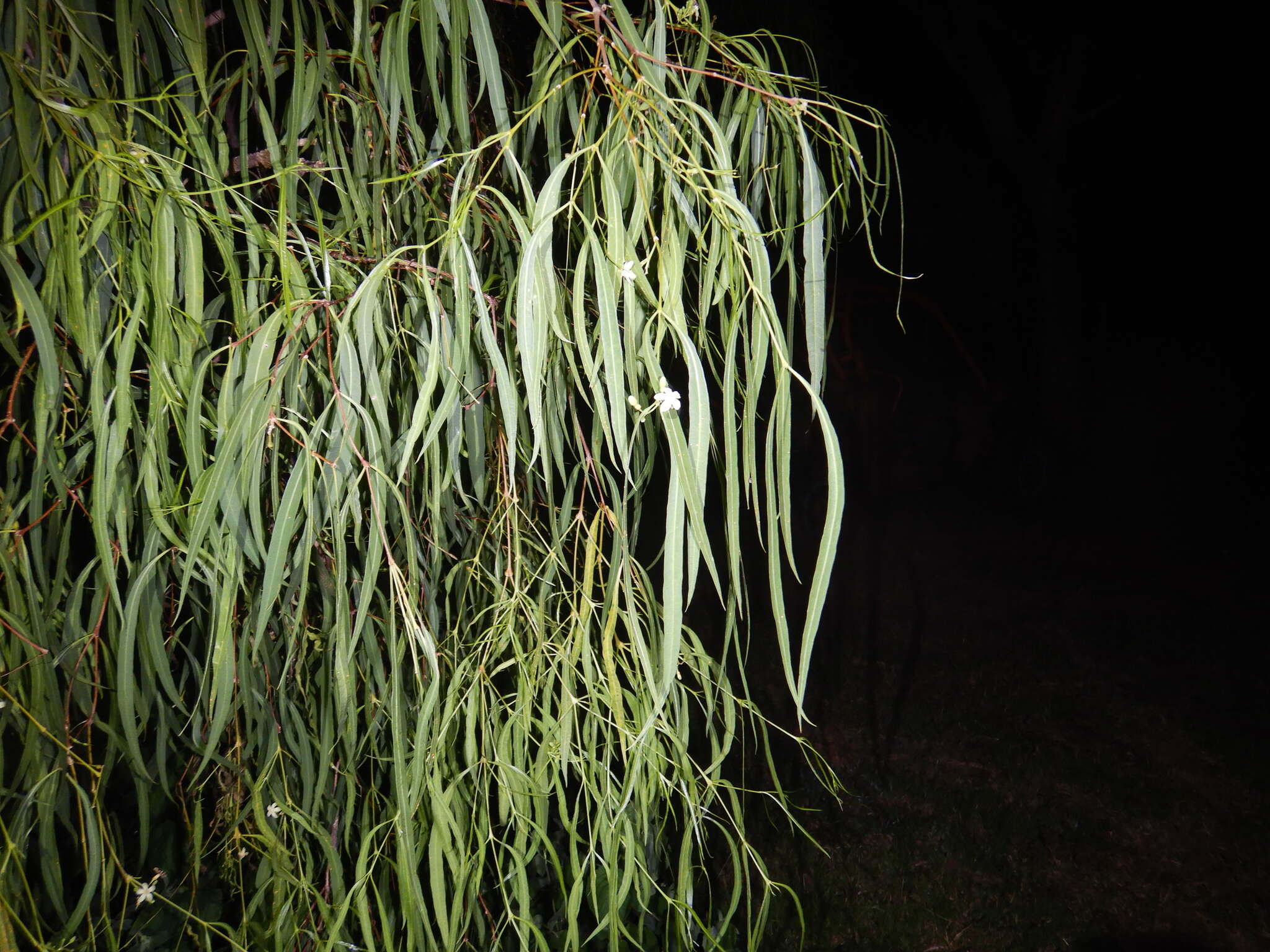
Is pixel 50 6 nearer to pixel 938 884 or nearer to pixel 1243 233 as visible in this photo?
pixel 938 884

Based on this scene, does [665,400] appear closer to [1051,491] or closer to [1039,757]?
[1039,757]

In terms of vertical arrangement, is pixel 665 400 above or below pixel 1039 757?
above

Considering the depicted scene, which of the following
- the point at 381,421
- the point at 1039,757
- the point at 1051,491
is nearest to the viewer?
the point at 381,421

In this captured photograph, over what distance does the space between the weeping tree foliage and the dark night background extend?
4.01 feet

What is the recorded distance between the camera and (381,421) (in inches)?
21.7

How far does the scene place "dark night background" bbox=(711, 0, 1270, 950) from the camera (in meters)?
1.84

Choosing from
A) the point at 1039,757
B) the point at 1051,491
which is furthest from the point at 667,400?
the point at 1051,491

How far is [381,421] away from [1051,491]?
441 cm

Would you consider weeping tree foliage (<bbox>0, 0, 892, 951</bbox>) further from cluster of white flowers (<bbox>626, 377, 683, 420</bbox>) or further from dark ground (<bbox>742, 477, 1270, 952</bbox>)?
dark ground (<bbox>742, 477, 1270, 952</bbox>)

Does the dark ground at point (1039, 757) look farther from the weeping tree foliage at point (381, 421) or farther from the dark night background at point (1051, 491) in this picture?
the weeping tree foliage at point (381, 421)

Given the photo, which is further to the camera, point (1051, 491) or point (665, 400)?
point (1051, 491)

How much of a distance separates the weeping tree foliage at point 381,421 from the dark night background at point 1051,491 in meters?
1.22

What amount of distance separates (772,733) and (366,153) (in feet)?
6.25

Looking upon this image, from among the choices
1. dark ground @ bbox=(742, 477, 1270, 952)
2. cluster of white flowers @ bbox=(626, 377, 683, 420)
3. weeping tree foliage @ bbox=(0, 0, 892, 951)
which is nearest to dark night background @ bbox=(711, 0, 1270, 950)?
dark ground @ bbox=(742, 477, 1270, 952)
